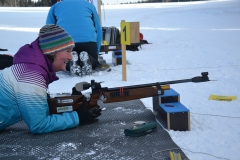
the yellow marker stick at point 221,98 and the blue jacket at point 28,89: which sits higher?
the blue jacket at point 28,89

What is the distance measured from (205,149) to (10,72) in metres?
1.76

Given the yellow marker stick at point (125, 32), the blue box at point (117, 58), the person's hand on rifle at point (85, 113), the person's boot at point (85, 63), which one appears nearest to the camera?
the person's hand on rifle at point (85, 113)

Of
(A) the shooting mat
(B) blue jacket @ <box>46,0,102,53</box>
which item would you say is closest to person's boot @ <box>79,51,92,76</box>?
(B) blue jacket @ <box>46,0,102,53</box>

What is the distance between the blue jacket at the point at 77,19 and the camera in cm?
582

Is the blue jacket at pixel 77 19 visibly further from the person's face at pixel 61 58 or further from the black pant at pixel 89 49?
the person's face at pixel 61 58

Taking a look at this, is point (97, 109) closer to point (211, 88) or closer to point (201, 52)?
point (211, 88)

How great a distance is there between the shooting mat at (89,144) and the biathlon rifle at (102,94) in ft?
0.84

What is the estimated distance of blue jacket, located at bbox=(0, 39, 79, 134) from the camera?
263cm

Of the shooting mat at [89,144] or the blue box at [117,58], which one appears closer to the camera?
the shooting mat at [89,144]

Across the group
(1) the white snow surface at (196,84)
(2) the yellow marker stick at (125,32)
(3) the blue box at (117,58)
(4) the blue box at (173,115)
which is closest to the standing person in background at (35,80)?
(4) the blue box at (173,115)

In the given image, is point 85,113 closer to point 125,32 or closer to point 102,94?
point 102,94

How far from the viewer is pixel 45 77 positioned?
2762 mm

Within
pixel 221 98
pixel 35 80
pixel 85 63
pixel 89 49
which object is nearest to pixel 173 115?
pixel 35 80

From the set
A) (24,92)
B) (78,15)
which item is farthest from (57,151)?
(78,15)
